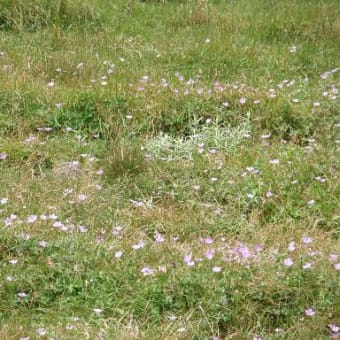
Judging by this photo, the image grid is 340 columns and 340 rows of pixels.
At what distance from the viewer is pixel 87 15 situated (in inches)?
373

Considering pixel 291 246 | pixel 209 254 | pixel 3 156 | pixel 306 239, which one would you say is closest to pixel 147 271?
pixel 209 254

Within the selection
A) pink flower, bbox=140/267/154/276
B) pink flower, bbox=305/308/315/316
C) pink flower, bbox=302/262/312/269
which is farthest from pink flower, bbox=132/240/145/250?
pink flower, bbox=305/308/315/316

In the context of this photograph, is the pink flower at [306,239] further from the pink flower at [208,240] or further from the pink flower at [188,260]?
the pink flower at [188,260]

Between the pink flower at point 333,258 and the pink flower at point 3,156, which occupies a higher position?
the pink flower at point 333,258

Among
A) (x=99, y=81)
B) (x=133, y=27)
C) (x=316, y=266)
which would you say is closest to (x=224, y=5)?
(x=133, y=27)

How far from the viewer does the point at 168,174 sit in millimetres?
5855

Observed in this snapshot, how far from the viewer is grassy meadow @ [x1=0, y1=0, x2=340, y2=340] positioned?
13.8 feet

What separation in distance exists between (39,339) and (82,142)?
9.40 ft

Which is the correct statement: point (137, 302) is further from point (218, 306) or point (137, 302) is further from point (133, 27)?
point (133, 27)

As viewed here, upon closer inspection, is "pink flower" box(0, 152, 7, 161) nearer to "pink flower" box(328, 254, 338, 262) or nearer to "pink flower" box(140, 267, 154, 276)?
"pink flower" box(140, 267, 154, 276)

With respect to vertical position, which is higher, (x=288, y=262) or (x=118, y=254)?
(x=288, y=262)

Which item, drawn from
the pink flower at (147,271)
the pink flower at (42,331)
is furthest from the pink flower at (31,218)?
the pink flower at (42,331)

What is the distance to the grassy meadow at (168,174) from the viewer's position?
4.21 m

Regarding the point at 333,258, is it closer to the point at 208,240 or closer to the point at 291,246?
the point at 291,246
